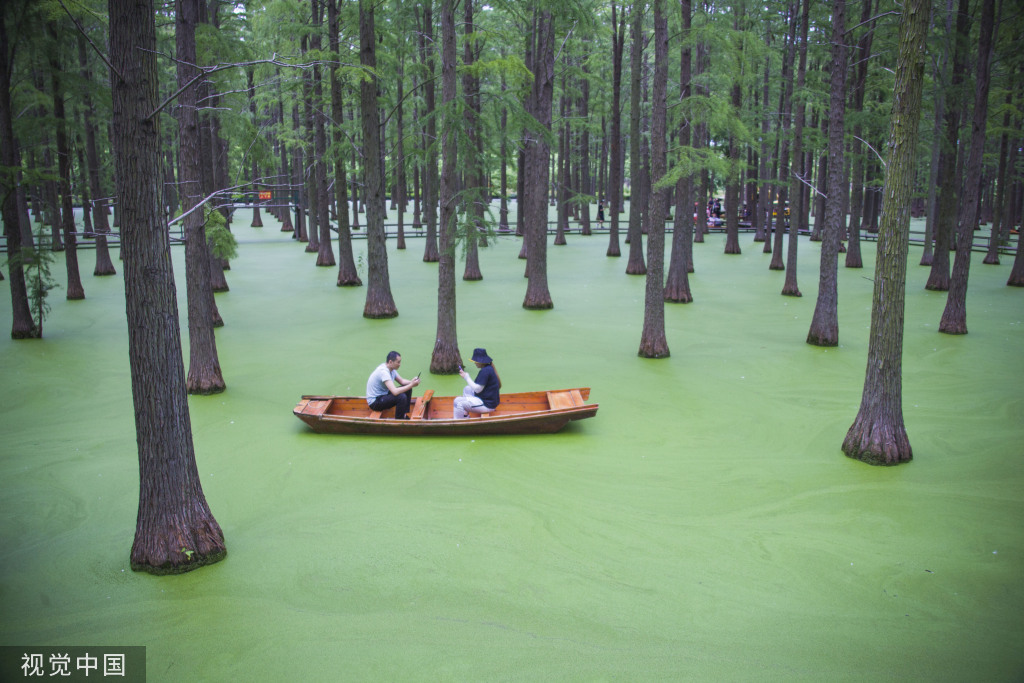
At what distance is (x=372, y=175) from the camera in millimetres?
15938

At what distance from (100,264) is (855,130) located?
76.6 feet

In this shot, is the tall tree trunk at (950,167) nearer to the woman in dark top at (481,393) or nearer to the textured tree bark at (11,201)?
the woman in dark top at (481,393)

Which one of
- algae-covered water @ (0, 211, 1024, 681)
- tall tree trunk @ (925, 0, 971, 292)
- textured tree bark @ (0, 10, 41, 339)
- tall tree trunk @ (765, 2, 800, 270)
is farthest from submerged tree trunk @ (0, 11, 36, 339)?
tall tree trunk @ (925, 0, 971, 292)

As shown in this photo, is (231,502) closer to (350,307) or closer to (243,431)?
(243,431)

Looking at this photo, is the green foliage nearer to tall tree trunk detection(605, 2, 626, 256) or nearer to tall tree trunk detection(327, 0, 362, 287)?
tall tree trunk detection(327, 0, 362, 287)

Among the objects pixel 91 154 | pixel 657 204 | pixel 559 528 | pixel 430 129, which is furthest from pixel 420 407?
pixel 91 154

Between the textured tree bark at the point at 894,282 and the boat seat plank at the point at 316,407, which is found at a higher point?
the textured tree bark at the point at 894,282

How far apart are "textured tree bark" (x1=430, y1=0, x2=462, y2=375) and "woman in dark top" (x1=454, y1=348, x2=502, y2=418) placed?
112 inches

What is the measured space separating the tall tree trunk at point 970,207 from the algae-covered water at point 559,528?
154 cm

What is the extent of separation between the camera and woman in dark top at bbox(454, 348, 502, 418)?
9359mm

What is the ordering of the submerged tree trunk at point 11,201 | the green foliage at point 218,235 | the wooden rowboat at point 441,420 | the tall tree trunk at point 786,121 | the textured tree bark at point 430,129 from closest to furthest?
the wooden rowboat at point 441,420
the green foliage at point 218,235
the submerged tree trunk at point 11,201
the textured tree bark at point 430,129
the tall tree trunk at point 786,121

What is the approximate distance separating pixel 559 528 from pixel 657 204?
7.38 metres

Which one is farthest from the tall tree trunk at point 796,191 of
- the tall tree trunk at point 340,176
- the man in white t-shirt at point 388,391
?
the man in white t-shirt at point 388,391

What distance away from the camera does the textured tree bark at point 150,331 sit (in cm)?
560
